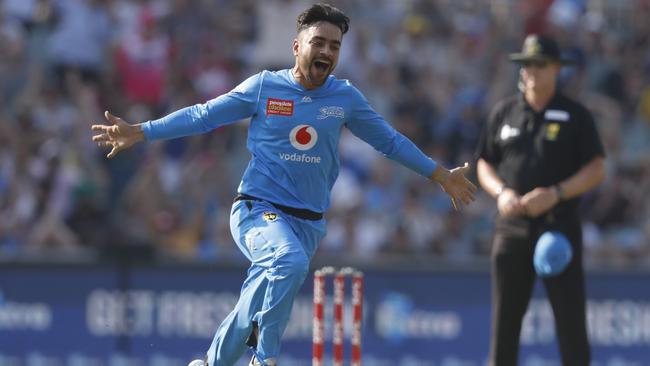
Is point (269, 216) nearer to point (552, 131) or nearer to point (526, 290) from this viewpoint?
point (526, 290)

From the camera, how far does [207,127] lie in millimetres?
7758

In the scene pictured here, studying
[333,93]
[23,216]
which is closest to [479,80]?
[23,216]

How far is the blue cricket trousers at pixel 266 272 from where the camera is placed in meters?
7.57

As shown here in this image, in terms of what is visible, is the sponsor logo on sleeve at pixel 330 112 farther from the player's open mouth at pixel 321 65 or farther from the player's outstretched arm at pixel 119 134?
the player's outstretched arm at pixel 119 134

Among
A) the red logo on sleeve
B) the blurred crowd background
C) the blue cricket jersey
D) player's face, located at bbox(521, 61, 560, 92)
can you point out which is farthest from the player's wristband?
the blurred crowd background

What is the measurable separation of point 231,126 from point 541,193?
7062mm

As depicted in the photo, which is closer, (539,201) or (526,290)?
(539,201)

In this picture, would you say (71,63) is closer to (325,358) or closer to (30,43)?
(30,43)

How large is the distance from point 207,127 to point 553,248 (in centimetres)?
254

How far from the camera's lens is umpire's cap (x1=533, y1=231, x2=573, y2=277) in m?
8.70

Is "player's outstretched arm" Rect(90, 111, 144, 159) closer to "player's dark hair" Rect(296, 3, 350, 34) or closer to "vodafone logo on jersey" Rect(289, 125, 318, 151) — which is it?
"vodafone logo on jersey" Rect(289, 125, 318, 151)

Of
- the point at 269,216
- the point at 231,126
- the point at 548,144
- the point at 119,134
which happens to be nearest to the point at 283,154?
the point at 269,216

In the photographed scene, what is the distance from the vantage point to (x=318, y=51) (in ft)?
25.4

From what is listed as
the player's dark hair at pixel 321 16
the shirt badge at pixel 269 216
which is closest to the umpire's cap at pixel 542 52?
the player's dark hair at pixel 321 16
